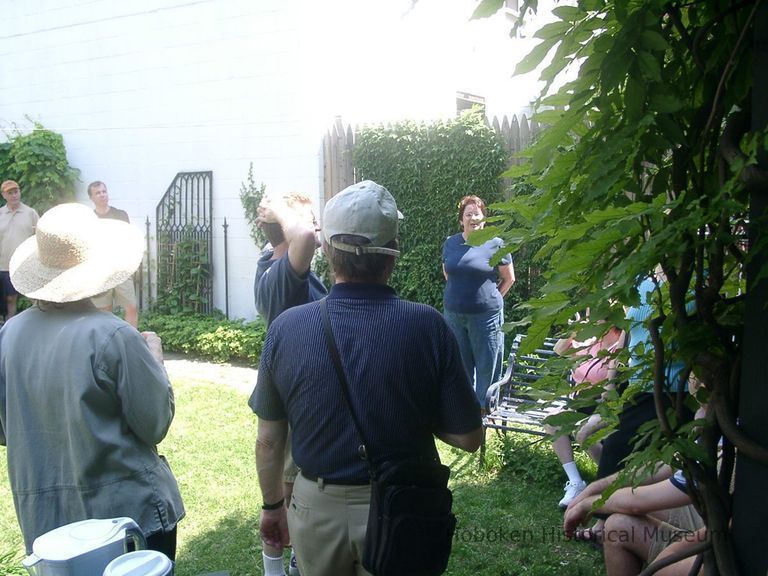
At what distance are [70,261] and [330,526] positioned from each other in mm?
1295

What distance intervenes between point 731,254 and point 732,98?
30 cm

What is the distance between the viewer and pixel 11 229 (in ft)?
32.1

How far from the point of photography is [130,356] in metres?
2.43

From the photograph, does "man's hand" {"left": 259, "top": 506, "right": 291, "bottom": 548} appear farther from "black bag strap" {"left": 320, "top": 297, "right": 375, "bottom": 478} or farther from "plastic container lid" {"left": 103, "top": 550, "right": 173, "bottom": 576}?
"plastic container lid" {"left": 103, "top": 550, "right": 173, "bottom": 576}

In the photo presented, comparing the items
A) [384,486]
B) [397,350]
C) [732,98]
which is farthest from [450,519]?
[732,98]

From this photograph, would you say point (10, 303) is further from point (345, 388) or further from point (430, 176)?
point (345, 388)

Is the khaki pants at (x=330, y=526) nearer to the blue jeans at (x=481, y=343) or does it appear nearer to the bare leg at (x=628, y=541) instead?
the bare leg at (x=628, y=541)

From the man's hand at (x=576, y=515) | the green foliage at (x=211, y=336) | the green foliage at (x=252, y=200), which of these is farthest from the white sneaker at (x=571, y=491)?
the green foliage at (x=252, y=200)

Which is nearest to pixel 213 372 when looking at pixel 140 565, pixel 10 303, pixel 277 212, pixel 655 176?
pixel 10 303

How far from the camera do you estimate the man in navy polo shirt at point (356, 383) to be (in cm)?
223

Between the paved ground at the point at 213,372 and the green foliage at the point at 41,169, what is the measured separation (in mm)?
4057

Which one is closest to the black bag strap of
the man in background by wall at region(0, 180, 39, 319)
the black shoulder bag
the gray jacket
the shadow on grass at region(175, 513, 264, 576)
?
the black shoulder bag

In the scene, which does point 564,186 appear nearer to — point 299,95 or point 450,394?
point 450,394

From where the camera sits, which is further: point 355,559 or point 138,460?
point 138,460
